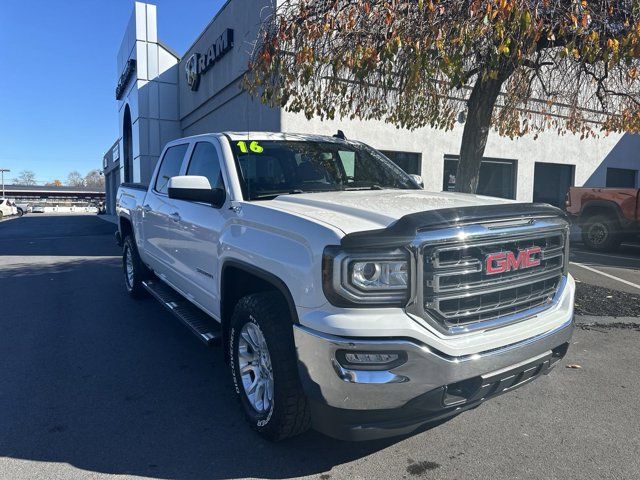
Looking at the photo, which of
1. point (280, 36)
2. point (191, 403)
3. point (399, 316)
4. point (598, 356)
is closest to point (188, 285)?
point (191, 403)

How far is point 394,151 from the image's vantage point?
574 inches

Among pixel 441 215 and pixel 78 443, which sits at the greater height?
pixel 441 215

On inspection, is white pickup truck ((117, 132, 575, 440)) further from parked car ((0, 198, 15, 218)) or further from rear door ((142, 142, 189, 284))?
parked car ((0, 198, 15, 218))

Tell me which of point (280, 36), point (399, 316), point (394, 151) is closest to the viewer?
point (399, 316)

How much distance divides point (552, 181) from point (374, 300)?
1760cm

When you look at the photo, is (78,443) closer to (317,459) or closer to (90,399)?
(90,399)

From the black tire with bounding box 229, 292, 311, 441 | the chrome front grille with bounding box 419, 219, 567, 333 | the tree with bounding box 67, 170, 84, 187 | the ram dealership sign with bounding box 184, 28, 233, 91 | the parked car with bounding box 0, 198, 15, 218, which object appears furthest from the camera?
the tree with bounding box 67, 170, 84, 187

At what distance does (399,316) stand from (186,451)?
1642mm

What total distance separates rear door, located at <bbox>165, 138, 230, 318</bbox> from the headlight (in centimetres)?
138

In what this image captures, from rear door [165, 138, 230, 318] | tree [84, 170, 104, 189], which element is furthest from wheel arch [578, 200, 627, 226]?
A: tree [84, 170, 104, 189]

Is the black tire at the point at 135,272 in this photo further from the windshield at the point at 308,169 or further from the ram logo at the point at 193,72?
the ram logo at the point at 193,72

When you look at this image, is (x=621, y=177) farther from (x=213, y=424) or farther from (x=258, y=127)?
(x=213, y=424)

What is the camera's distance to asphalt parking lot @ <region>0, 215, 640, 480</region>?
2.86 m

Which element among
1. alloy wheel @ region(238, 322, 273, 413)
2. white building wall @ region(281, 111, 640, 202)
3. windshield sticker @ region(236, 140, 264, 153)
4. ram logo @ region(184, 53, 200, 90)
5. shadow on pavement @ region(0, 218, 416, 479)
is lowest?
shadow on pavement @ region(0, 218, 416, 479)
